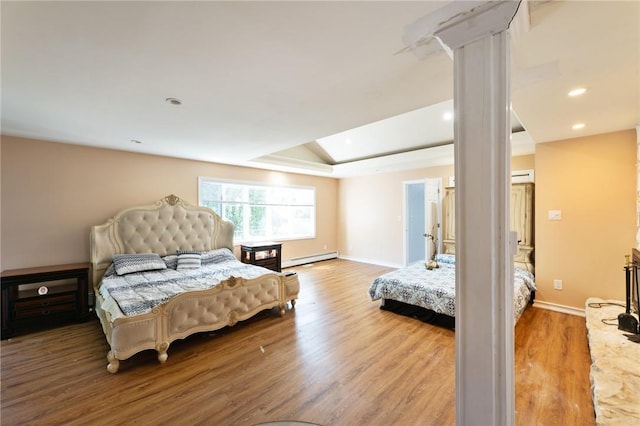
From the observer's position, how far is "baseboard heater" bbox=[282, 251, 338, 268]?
6182 mm

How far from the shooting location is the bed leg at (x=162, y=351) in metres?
2.34

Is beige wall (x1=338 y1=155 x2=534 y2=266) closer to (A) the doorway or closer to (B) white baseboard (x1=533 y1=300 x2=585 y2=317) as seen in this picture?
(A) the doorway

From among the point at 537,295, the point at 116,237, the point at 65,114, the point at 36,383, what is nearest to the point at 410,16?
the point at 65,114

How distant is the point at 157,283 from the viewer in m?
3.08

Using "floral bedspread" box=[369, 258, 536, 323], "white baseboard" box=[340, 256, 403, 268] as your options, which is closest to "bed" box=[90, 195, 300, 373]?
"floral bedspread" box=[369, 258, 536, 323]

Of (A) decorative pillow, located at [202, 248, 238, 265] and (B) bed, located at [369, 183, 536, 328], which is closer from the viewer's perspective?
(B) bed, located at [369, 183, 536, 328]

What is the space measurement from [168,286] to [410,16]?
11.0 feet

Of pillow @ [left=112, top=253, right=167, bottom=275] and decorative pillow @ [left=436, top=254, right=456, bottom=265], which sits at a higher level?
pillow @ [left=112, top=253, right=167, bottom=275]

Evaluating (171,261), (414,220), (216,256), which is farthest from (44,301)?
(414,220)

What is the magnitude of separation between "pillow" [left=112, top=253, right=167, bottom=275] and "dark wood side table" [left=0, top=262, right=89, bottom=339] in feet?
1.09

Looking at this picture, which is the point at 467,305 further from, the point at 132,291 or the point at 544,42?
the point at 132,291

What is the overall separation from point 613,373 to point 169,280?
13.8 feet

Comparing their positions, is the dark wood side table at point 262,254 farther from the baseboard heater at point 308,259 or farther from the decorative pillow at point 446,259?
the decorative pillow at point 446,259

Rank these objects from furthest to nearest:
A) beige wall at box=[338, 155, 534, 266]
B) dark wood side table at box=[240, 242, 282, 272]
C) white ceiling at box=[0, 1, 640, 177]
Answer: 1. beige wall at box=[338, 155, 534, 266]
2. dark wood side table at box=[240, 242, 282, 272]
3. white ceiling at box=[0, 1, 640, 177]
